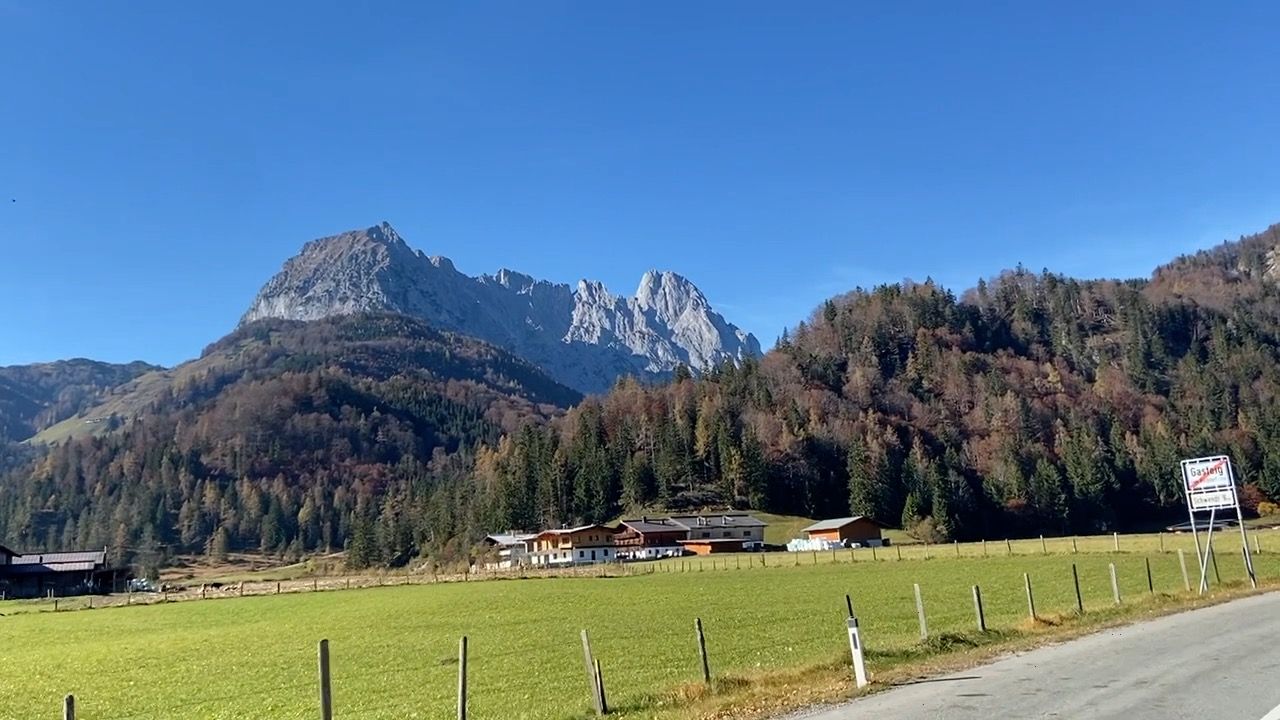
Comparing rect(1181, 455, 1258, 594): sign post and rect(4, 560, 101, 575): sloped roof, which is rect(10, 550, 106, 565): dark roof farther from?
rect(1181, 455, 1258, 594): sign post

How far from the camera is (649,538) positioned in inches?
5591

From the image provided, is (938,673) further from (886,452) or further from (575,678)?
(886,452)

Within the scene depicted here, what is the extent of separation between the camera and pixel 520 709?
1969 centimetres

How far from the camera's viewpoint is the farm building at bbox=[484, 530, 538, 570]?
14125 centimetres

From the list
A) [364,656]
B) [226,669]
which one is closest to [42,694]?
[226,669]

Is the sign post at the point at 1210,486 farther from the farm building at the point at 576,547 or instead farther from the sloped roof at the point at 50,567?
the sloped roof at the point at 50,567

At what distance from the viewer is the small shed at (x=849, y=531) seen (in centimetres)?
13412

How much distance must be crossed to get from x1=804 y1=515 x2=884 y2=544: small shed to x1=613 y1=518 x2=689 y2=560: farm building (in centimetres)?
2260

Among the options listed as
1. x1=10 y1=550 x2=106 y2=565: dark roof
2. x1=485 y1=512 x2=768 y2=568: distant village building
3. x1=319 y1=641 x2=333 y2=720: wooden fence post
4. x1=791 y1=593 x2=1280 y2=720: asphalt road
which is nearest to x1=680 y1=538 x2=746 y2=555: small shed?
x1=485 y1=512 x2=768 y2=568: distant village building

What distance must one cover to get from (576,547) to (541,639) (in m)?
105

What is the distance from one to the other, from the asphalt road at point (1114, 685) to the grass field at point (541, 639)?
226 cm

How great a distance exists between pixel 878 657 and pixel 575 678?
886 centimetres

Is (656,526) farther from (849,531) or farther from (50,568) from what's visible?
(50,568)

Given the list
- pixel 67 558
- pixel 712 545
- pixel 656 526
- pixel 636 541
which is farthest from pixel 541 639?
pixel 67 558
